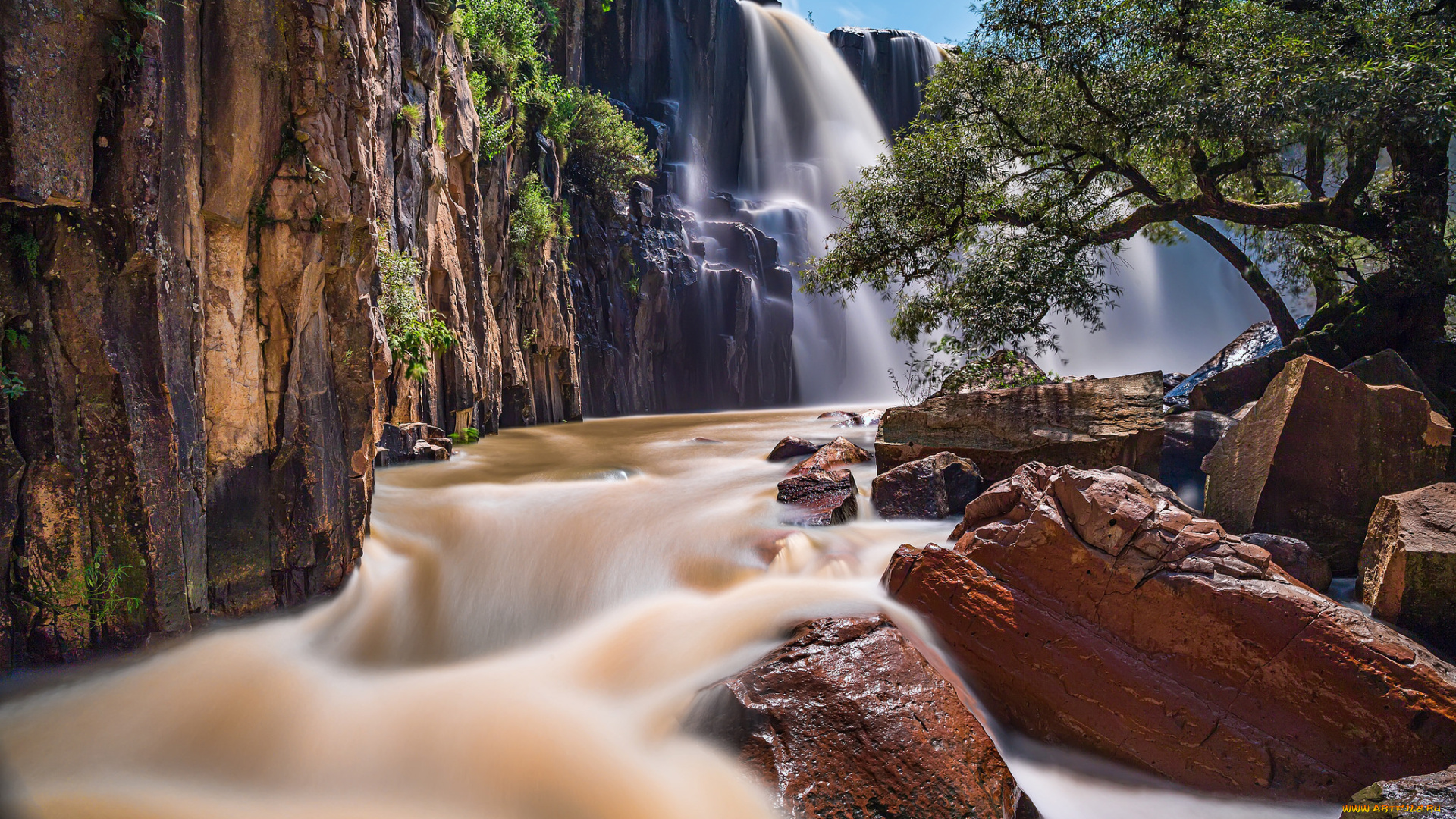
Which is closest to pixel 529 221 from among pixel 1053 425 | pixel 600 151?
pixel 600 151

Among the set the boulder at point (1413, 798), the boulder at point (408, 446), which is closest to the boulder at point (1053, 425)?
the boulder at point (1413, 798)

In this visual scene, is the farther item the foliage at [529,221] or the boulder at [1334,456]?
the foliage at [529,221]

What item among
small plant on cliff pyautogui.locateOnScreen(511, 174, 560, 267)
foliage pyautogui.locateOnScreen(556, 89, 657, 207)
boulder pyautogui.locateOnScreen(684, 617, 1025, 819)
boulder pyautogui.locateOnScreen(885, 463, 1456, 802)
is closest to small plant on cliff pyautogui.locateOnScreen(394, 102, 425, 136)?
small plant on cliff pyautogui.locateOnScreen(511, 174, 560, 267)

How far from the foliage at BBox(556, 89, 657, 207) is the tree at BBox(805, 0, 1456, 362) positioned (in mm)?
12618

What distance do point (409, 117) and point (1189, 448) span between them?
36.7ft

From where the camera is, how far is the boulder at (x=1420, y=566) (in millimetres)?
3264

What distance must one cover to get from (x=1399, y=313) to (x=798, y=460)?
755 cm

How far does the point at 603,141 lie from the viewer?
20031 millimetres

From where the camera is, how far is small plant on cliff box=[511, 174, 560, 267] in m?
14.3

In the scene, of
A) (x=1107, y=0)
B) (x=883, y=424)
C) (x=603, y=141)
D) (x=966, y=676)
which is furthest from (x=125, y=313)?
(x=603, y=141)

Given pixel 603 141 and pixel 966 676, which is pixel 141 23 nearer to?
pixel 966 676

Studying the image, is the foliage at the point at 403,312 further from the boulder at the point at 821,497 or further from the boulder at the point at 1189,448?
the boulder at the point at 1189,448

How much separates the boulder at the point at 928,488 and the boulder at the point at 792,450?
2.88 metres

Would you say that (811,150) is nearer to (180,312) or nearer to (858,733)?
(180,312)
